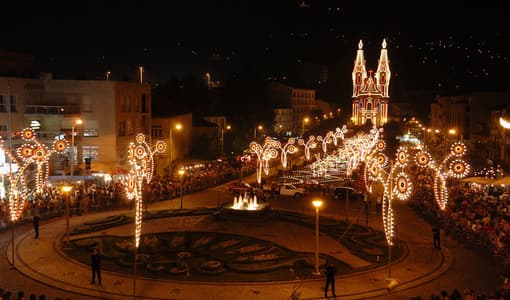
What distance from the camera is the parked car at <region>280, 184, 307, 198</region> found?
132ft

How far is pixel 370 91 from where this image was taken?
4692 inches

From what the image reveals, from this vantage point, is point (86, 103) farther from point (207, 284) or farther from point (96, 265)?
point (207, 284)

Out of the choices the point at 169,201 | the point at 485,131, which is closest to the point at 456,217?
the point at 169,201

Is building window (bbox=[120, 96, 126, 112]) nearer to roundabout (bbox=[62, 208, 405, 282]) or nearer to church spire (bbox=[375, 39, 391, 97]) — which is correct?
roundabout (bbox=[62, 208, 405, 282])

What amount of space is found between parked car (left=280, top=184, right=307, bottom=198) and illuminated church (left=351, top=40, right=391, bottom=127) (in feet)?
265

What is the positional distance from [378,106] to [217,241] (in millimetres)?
103710

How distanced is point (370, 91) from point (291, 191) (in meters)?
83.3

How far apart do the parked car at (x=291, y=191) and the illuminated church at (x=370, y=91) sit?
80844 mm

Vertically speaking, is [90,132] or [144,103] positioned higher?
[144,103]

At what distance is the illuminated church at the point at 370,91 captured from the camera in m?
119

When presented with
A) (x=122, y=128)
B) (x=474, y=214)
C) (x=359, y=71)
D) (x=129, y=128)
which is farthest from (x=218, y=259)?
(x=359, y=71)

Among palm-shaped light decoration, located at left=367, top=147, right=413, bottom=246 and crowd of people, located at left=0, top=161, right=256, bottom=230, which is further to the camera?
crowd of people, located at left=0, top=161, right=256, bottom=230

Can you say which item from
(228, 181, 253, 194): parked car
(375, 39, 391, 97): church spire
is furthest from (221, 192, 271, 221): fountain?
(375, 39, 391, 97): church spire

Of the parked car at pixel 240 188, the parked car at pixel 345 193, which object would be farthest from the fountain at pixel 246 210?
the parked car at pixel 345 193
